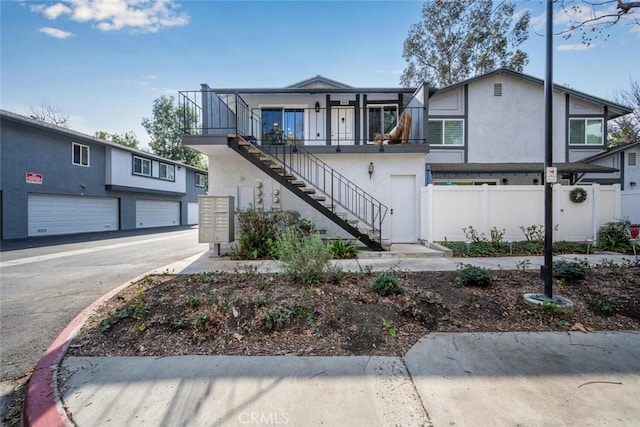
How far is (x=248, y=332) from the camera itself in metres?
3.50

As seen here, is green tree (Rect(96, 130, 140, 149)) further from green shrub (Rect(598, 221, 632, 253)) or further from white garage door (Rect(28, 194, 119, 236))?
green shrub (Rect(598, 221, 632, 253))

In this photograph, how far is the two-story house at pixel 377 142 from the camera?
9.25 meters

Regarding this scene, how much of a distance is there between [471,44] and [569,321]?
21.2 m

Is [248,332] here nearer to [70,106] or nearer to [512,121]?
[512,121]

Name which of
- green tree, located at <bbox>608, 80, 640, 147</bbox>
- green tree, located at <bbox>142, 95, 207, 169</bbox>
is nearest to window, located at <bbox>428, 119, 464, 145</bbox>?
green tree, located at <bbox>608, 80, 640, 147</bbox>

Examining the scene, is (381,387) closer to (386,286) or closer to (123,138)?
(386,286)

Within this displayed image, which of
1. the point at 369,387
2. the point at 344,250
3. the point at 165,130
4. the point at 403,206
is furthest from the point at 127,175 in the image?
the point at 165,130

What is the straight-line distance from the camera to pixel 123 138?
3766cm

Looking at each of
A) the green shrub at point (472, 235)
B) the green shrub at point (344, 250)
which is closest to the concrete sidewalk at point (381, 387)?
the green shrub at point (344, 250)

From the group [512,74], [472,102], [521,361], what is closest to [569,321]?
[521,361]

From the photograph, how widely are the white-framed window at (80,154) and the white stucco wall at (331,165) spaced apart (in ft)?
41.7

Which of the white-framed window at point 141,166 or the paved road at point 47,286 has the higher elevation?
the white-framed window at point 141,166

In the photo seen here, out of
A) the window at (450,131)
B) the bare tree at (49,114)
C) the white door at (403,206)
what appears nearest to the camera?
the white door at (403,206)

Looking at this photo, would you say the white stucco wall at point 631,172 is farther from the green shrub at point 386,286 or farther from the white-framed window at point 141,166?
the white-framed window at point 141,166
